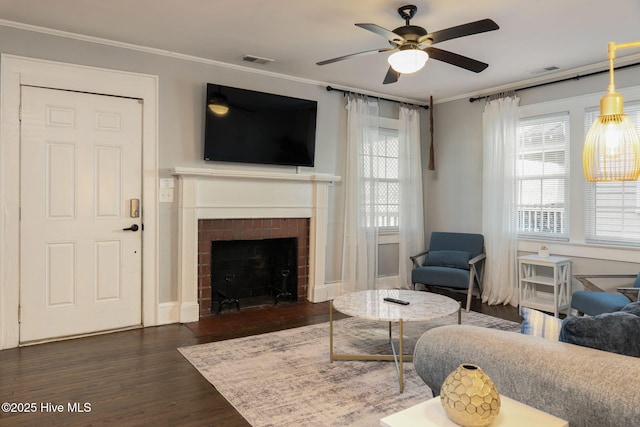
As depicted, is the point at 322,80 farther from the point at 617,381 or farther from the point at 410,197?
the point at 617,381

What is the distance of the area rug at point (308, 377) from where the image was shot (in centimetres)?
238

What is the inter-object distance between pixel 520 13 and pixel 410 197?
2.82 meters

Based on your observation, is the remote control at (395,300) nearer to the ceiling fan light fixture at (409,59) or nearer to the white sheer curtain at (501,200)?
the ceiling fan light fixture at (409,59)

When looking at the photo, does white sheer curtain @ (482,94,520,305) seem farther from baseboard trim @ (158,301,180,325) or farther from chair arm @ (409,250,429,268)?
baseboard trim @ (158,301,180,325)

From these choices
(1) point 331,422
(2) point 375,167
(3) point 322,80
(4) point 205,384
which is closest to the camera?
(1) point 331,422

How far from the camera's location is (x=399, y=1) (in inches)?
114

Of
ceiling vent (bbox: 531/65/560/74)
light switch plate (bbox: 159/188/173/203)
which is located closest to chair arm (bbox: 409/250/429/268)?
ceiling vent (bbox: 531/65/560/74)

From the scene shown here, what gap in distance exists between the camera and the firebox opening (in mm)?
4602

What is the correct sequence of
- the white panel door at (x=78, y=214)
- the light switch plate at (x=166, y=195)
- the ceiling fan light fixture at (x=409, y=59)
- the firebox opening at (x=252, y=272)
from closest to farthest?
the ceiling fan light fixture at (x=409, y=59) < the white panel door at (x=78, y=214) < the light switch plate at (x=166, y=195) < the firebox opening at (x=252, y=272)

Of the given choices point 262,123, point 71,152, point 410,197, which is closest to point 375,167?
point 410,197

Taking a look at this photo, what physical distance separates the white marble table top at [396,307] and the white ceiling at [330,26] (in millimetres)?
2139

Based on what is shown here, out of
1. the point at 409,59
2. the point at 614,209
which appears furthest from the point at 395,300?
the point at 614,209

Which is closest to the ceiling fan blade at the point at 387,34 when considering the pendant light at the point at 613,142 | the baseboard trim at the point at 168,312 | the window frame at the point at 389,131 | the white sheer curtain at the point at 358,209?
the pendant light at the point at 613,142

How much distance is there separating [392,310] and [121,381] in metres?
1.87
